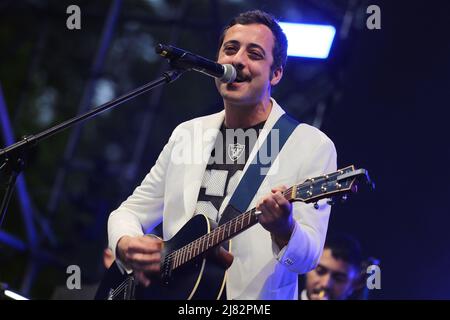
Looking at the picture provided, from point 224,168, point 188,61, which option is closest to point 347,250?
point 224,168

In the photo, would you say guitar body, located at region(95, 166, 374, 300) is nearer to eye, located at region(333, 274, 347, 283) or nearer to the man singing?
the man singing

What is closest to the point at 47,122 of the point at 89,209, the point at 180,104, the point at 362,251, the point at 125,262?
the point at 180,104

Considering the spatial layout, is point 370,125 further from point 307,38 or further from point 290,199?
point 290,199

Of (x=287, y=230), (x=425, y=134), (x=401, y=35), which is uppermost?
(x=401, y=35)

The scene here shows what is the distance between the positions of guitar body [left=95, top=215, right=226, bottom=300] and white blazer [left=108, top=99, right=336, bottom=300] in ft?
0.33

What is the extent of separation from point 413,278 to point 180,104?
5.39 metres

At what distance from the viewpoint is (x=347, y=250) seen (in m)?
4.27

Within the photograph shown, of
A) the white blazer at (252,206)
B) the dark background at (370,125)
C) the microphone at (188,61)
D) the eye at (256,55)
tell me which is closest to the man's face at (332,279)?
the dark background at (370,125)

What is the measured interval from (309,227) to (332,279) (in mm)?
1603

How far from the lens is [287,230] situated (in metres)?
2.67

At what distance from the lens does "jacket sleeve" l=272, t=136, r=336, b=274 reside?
8.88 ft

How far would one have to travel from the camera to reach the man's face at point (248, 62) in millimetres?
3117

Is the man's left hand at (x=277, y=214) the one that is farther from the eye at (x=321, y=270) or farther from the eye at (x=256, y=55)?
the eye at (x=321, y=270)
